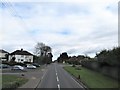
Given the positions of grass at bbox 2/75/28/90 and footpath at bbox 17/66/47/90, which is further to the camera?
footpath at bbox 17/66/47/90

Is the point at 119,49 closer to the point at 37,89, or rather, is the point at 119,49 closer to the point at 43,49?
the point at 37,89

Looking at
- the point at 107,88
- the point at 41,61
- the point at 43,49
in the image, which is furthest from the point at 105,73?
the point at 43,49

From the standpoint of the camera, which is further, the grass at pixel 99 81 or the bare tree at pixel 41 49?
the bare tree at pixel 41 49

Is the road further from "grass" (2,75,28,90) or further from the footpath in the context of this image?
"grass" (2,75,28,90)

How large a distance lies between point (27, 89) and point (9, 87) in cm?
304

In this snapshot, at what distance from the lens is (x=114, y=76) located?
19281 millimetres

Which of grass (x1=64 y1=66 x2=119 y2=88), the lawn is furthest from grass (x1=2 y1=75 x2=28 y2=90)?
grass (x1=64 y1=66 x2=119 y2=88)

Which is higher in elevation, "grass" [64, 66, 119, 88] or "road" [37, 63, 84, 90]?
"grass" [64, 66, 119, 88]

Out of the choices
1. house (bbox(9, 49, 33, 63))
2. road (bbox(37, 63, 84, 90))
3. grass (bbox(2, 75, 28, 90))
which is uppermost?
house (bbox(9, 49, 33, 63))

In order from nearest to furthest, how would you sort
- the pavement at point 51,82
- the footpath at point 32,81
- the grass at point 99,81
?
the grass at point 99,81
the footpath at point 32,81
the pavement at point 51,82

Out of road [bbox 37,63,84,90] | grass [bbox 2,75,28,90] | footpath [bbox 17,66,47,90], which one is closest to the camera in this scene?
grass [bbox 2,75,28,90]

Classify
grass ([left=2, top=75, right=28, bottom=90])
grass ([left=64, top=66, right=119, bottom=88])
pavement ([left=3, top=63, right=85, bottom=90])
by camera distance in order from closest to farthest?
grass ([left=64, top=66, right=119, bottom=88]) → grass ([left=2, top=75, right=28, bottom=90]) → pavement ([left=3, top=63, right=85, bottom=90])

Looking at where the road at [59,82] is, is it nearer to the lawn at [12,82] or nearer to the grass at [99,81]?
the grass at [99,81]

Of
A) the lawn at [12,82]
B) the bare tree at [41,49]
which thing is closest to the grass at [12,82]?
the lawn at [12,82]
